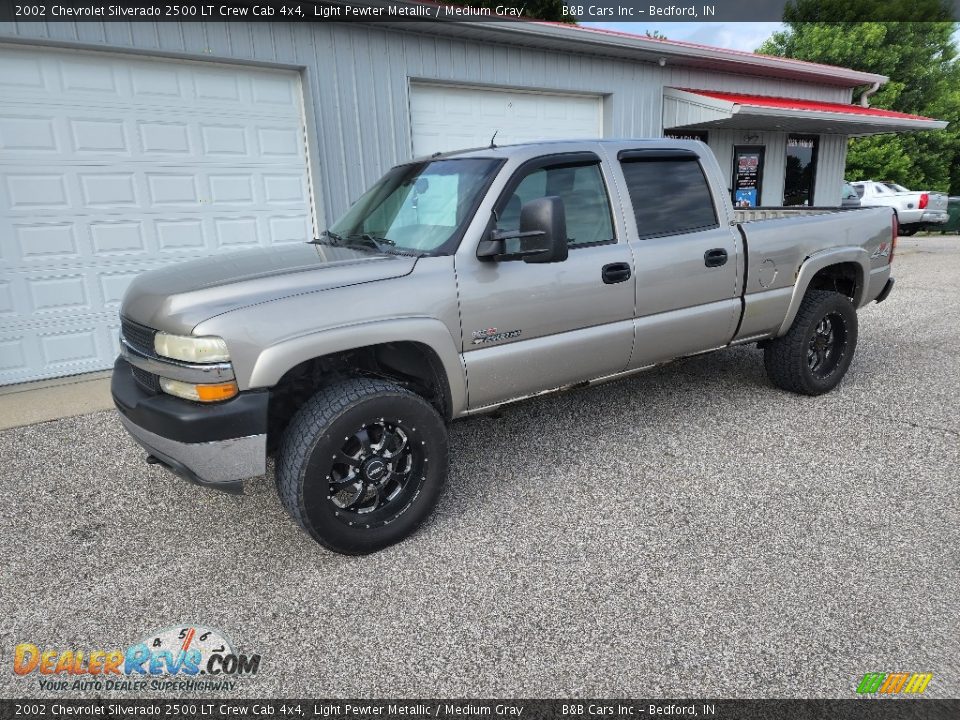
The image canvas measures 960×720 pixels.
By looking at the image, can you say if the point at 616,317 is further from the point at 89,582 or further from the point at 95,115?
the point at 95,115

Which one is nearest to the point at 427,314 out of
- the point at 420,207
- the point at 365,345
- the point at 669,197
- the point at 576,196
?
the point at 365,345

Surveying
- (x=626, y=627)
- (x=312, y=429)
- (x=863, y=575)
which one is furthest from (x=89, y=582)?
(x=863, y=575)

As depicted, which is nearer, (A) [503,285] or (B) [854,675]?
(B) [854,675]

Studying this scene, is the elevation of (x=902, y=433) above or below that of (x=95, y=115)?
below

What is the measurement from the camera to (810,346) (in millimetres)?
5062

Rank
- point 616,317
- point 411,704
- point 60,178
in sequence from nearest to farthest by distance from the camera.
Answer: point 411,704
point 616,317
point 60,178

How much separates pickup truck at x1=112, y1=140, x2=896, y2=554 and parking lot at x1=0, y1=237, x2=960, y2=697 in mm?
462

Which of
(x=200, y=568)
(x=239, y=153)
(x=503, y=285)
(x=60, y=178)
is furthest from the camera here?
(x=239, y=153)

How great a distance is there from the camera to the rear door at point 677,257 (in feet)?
13.0

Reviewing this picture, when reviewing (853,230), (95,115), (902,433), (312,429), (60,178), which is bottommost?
(902,433)

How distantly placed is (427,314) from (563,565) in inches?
53.0

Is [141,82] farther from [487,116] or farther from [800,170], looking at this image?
[800,170]

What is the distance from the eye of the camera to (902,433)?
4.36 metres

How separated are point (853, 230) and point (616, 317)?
2511 mm
